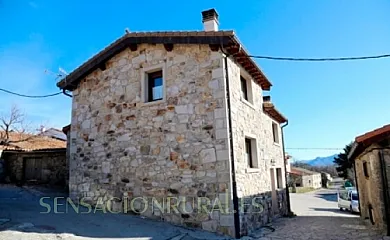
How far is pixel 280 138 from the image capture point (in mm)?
15008

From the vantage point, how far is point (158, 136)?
8.72m

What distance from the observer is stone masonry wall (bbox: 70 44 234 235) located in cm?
785

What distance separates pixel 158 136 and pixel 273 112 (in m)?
6.24

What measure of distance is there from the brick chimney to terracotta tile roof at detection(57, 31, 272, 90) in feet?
4.26

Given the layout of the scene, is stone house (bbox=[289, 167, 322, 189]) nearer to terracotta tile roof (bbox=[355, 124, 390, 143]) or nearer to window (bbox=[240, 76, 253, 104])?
window (bbox=[240, 76, 253, 104])

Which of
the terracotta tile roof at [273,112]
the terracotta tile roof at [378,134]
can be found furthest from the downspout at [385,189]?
the terracotta tile roof at [273,112]

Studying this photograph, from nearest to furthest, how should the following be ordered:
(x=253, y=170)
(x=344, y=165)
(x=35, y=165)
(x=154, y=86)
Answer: (x=253, y=170) < (x=154, y=86) < (x=35, y=165) < (x=344, y=165)

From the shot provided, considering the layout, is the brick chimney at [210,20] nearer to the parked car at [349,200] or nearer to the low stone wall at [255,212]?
the low stone wall at [255,212]

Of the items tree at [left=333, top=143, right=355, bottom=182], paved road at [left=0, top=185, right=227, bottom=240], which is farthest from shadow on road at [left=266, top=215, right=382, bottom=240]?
tree at [left=333, top=143, right=355, bottom=182]

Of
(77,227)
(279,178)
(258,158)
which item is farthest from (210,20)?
(279,178)

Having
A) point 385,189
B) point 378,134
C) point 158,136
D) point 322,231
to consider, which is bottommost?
point 322,231

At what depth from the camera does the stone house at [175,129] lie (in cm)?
782

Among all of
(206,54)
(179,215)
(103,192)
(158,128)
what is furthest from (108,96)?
(179,215)

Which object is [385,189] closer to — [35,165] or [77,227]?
[77,227]
